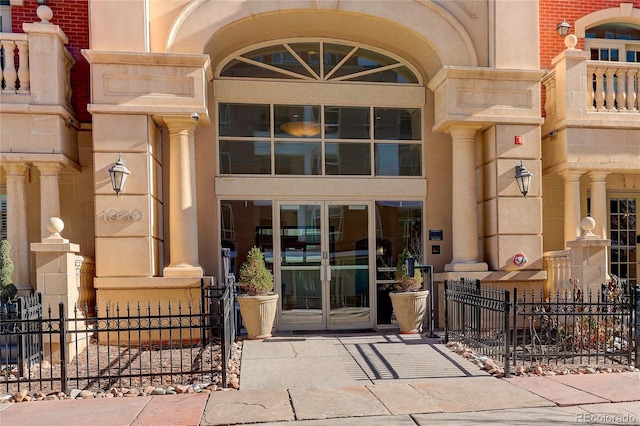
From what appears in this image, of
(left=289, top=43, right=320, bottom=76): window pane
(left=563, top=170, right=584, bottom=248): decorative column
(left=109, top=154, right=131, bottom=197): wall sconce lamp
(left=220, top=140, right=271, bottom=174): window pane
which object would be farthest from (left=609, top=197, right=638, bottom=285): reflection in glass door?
(left=109, top=154, right=131, bottom=197): wall sconce lamp

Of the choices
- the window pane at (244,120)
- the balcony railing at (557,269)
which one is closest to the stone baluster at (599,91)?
the balcony railing at (557,269)

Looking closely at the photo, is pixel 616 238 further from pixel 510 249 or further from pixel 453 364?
pixel 453 364

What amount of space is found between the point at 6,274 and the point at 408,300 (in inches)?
242

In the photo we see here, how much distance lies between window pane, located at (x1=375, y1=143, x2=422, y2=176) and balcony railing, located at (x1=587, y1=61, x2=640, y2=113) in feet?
10.5

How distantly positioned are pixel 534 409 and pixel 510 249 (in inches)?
162

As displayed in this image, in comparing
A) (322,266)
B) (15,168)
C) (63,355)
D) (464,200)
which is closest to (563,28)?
(464,200)

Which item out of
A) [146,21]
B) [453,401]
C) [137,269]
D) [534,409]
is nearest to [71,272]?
[137,269]

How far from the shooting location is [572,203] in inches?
Result: 362

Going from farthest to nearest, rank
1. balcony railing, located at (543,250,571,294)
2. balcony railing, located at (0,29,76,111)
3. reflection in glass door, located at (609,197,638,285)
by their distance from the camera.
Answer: reflection in glass door, located at (609,197,638,285), balcony railing, located at (543,250,571,294), balcony railing, located at (0,29,76,111)

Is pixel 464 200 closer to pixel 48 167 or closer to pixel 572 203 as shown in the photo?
pixel 572 203

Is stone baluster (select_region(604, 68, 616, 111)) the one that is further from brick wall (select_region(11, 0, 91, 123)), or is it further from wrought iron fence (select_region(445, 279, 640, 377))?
brick wall (select_region(11, 0, 91, 123))

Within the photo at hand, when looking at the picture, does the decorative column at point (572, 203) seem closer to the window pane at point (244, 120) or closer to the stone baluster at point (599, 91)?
the stone baluster at point (599, 91)

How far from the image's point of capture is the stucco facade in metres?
8.00

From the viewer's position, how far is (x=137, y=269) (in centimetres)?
797
